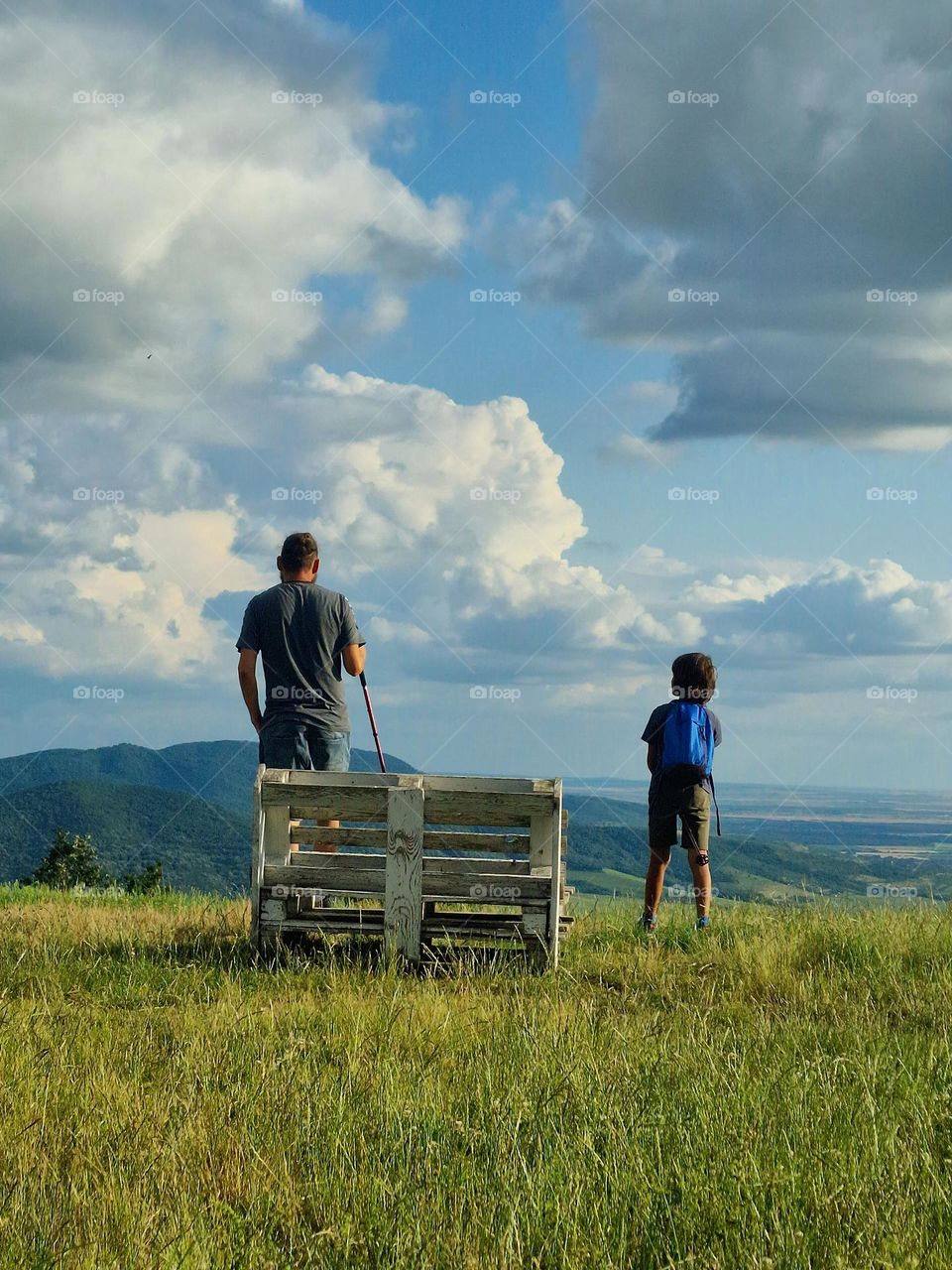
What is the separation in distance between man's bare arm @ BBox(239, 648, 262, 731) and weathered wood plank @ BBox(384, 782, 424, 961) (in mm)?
1701

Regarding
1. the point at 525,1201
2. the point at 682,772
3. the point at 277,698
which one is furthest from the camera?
the point at 682,772

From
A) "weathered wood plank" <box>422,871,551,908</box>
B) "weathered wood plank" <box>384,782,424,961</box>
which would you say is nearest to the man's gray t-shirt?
"weathered wood plank" <box>384,782,424,961</box>

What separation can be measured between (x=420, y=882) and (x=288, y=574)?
8.63 feet

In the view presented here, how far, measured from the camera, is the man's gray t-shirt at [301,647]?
30.5 feet

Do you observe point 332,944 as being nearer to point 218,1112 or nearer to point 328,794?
point 328,794

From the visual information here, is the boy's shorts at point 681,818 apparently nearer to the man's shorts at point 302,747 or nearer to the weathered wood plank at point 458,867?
the weathered wood plank at point 458,867

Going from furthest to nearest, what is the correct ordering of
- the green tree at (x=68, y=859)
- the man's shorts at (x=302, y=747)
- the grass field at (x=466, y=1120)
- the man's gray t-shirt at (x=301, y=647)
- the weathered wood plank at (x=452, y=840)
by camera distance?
the green tree at (x=68, y=859) → the man's gray t-shirt at (x=301, y=647) → the man's shorts at (x=302, y=747) → the weathered wood plank at (x=452, y=840) → the grass field at (x=466, y=1120)

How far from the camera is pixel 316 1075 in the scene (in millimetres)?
5059

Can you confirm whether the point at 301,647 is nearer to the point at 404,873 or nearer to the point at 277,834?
the point at 277,834

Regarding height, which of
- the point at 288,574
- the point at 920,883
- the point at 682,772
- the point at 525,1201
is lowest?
the point at 525,1201

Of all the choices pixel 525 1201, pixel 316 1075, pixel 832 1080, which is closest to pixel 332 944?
pixel 316 1075

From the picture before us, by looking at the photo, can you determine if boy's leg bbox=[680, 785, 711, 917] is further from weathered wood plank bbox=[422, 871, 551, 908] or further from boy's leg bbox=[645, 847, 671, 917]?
weathered wood plank bbox=[422, 871, 551, 908]

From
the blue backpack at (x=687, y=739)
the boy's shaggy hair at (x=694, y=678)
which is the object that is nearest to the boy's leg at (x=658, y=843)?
the blue backpack at (x=687, y=739)

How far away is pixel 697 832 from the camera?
10.2 meters
